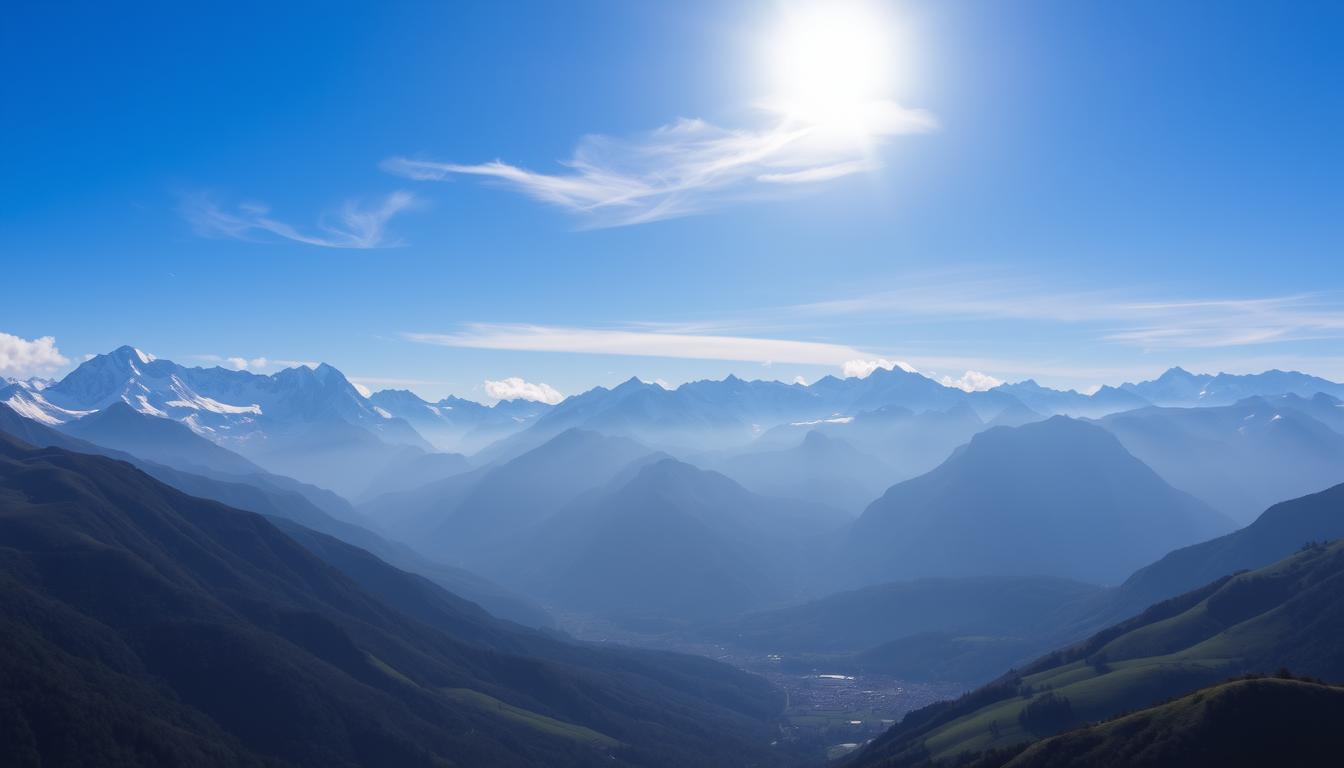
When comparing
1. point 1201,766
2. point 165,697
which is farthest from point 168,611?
point 1201,766

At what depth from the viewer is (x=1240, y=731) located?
90375 mm

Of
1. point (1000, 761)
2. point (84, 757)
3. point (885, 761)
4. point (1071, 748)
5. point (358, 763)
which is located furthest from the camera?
point (885, 761)

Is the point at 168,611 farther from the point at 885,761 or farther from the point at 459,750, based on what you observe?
the point at 885,761

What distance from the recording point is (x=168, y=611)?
19262cm

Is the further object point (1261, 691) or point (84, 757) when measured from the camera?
point (84, 757)

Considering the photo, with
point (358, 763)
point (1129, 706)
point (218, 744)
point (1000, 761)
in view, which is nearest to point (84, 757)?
point (218, 744)

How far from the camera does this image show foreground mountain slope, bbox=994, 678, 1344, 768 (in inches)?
3430

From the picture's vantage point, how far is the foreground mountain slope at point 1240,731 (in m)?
87.1


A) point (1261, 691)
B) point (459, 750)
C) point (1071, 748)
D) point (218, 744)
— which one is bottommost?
point (459, 750)

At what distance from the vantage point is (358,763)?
579 feet

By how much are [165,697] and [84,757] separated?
109 feet

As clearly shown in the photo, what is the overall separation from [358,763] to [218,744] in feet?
102

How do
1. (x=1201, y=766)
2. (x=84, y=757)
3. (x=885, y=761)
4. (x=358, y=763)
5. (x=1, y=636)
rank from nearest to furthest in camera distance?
(x=1201, y=766) → (x=84, y=757) → (x=1, y=636) → (x=358, y=763) → (x=885, y=761)

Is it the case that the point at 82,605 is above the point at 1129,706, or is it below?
above
